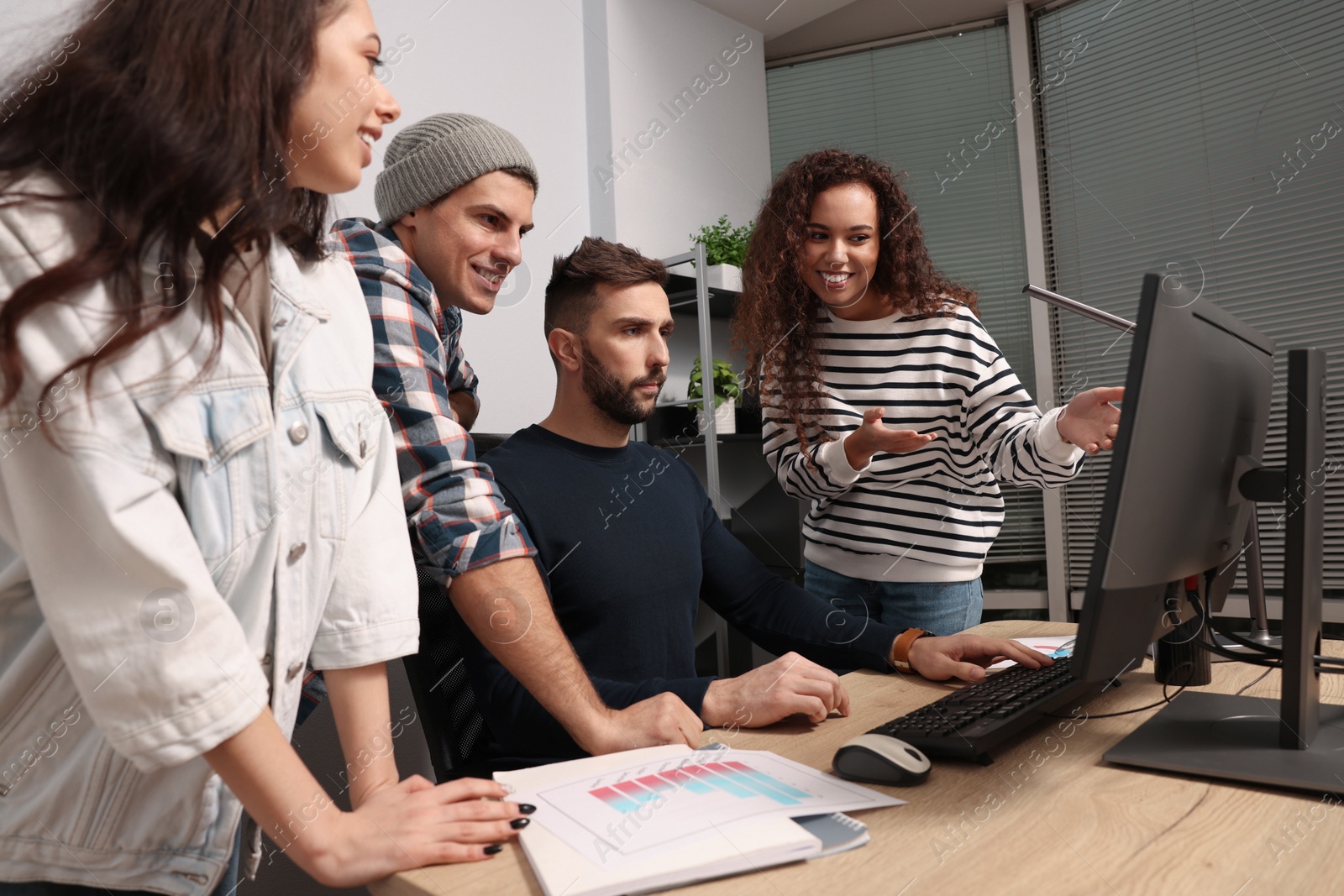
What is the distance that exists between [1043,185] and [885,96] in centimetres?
70

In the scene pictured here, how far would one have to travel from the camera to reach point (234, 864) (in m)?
0.75

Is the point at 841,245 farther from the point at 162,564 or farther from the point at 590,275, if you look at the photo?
the point at 162,564

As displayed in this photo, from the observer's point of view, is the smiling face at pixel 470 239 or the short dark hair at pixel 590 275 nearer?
the smiling face at pixel 470 239

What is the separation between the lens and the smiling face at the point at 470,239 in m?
1.33

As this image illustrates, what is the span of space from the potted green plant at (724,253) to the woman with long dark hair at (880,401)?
2.35 ft

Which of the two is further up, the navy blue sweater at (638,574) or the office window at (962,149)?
the office window at (962,149)

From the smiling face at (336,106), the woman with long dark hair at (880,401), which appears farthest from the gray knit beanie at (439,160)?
the woman with long dark hair at (880,401)

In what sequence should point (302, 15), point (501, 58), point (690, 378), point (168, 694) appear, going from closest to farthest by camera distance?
point (168, 694) < point (302, 15) < point (501, 58) < point (690, 378)

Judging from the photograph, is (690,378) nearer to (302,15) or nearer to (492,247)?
(492,247)

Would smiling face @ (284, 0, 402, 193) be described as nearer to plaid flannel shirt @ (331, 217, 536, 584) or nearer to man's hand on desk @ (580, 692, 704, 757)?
plaid flannel shirt @ (331, 217, 536, 584)

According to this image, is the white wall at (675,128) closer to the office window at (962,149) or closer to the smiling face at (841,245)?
the office window at (962,149)

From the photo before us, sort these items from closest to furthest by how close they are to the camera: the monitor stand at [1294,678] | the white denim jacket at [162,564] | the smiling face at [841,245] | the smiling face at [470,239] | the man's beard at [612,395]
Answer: the white denim jacket at [162,564] → the monitor stand at [1294,678] → the smiling face at [470,239] → the man's beard at [612,395] → the smiling face at [841,245]

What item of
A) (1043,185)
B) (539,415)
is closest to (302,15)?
(539,415)

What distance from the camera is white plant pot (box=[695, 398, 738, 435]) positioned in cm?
264
